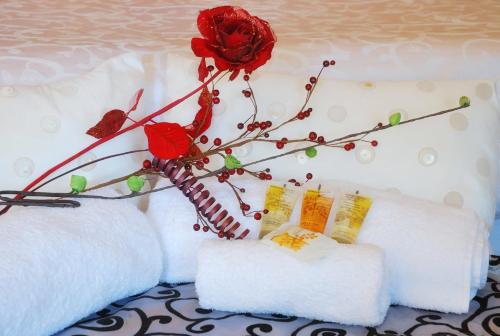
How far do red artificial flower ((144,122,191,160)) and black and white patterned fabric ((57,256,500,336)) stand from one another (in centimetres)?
22

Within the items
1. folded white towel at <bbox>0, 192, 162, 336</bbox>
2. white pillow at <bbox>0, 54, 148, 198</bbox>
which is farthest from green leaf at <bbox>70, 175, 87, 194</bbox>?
white pillow at <bbox>0, 54, 148, 198</bbox>

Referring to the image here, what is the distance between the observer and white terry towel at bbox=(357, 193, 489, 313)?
3.25 ft

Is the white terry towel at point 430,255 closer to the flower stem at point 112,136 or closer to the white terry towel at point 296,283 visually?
the white terry towel at point 296,283

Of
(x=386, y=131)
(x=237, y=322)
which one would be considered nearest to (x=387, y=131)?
(x=386, y=131)

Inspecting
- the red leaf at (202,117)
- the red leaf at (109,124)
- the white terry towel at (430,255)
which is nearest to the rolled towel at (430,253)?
the white terry towel at (430,255)

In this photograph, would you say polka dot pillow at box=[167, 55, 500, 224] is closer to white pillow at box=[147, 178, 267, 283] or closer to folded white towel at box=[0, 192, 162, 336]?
white pillow at box=[147, 178, 267, 283]

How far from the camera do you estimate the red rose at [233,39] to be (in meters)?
0.92

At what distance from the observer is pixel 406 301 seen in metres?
1.01

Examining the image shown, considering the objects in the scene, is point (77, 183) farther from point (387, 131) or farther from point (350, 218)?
point (387, 131)

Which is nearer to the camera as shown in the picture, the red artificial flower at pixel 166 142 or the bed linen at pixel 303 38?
the red artificial flower at pixel 166 142

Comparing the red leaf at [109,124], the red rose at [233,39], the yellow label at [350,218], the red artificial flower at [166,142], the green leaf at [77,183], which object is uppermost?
the red rose at [233,39]

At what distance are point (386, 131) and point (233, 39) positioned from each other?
0.36 m

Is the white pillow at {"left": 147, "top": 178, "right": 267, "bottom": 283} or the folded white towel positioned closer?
the folded white towel

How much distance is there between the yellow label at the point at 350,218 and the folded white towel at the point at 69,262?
0.91 feet
